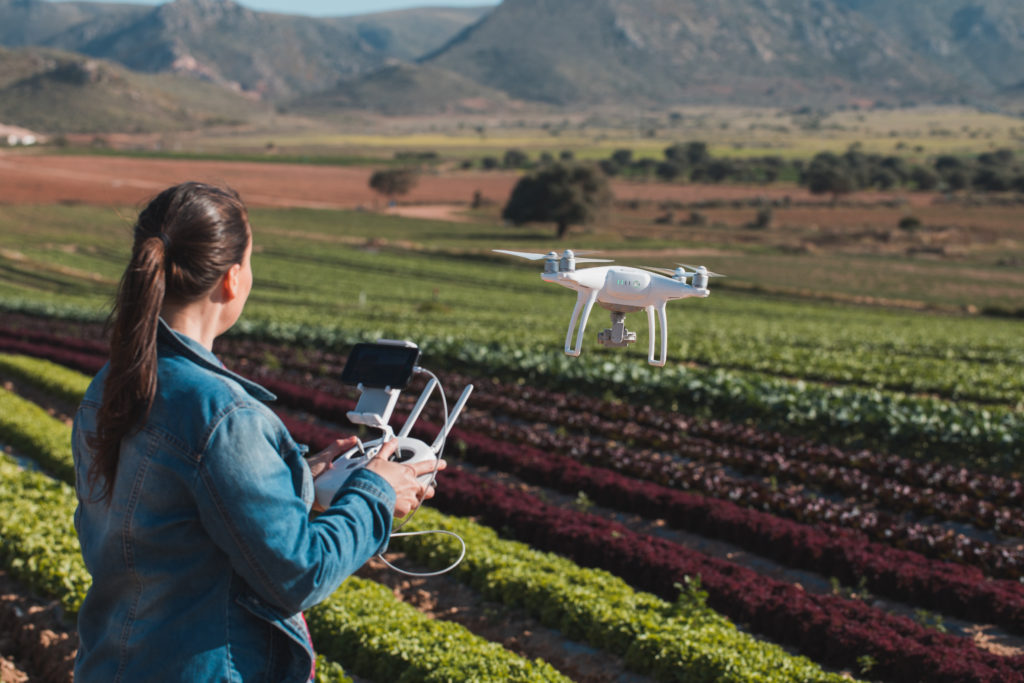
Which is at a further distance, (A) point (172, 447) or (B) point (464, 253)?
(B) point (464, 253)

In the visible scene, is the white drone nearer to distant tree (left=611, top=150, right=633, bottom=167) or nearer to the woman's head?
the woman's head

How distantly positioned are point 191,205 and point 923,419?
14524mm

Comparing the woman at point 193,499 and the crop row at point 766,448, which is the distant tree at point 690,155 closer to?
the crop row at point 766,448

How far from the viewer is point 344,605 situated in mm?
7082

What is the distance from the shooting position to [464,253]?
6350cm

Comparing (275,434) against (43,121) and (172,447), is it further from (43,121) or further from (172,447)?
(43,121)

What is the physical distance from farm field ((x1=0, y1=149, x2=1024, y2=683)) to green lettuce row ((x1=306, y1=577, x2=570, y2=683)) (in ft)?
0.08

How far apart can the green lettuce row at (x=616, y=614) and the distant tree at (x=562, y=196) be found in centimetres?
6116

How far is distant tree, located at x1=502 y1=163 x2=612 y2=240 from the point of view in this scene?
7006 centimetres

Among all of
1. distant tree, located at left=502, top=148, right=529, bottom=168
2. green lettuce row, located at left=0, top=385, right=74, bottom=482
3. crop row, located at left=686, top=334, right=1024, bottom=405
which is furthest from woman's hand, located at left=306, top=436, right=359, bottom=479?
distant tree, located at left=502, top=148, right=529, bottom=168

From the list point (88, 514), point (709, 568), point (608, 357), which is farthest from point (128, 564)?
point (608, 357)

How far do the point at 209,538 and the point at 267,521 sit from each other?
231 mm

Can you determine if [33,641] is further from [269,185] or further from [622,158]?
[622,158]

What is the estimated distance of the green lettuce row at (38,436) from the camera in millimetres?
12516
